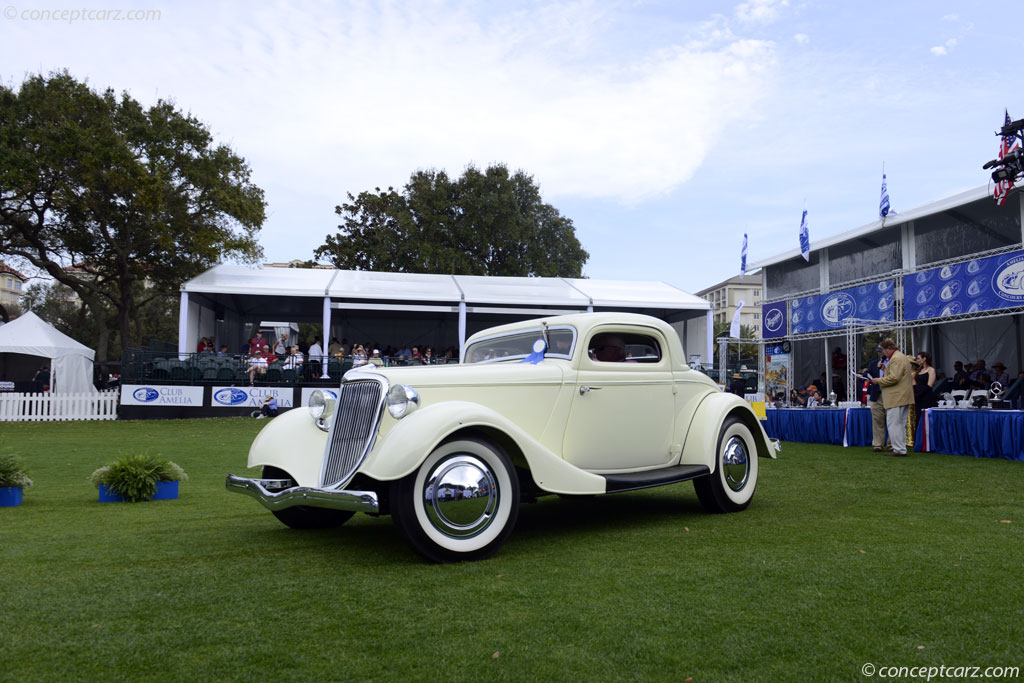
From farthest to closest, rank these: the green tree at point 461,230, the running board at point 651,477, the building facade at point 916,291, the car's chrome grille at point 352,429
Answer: the green tree at point 461,230 < the building facade at point 916,291 < the running board at point 651,477 < the car's chrome grille at point 352,429

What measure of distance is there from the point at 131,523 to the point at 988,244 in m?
18.9

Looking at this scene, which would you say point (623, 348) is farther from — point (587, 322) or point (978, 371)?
point (978, 371)

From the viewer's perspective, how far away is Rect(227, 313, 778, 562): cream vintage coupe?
13.2 feet

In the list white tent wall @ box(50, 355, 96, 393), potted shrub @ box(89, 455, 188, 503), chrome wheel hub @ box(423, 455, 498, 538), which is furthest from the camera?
white tent wall @ box(50, 355, 96, 393)

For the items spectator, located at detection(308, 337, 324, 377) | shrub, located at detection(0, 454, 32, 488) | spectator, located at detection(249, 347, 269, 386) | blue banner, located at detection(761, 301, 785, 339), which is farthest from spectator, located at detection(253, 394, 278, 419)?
blue banner, located at detection(761, 301, 785, 339)

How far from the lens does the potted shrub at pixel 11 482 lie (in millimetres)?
6008

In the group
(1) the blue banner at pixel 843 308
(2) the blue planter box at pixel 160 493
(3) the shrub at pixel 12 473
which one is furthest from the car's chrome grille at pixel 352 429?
(1) the blue banner at pixel 843 308

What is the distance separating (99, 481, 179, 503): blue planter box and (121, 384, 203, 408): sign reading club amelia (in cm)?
1281

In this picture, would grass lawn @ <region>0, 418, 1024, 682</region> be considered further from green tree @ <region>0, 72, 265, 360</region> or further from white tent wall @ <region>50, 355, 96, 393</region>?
green tree @ <region>0, 72, 265, 360</region>

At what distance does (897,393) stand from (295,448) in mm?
9039

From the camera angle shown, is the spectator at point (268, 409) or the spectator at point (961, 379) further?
the spectator at point (268, 409)

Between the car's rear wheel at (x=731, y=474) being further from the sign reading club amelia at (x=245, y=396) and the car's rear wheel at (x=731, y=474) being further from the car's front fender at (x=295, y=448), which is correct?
the sign reading club amelia at (x=245, y=396)

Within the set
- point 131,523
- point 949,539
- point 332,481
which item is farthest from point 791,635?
point 131,523

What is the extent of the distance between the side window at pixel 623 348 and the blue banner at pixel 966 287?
502 inches
